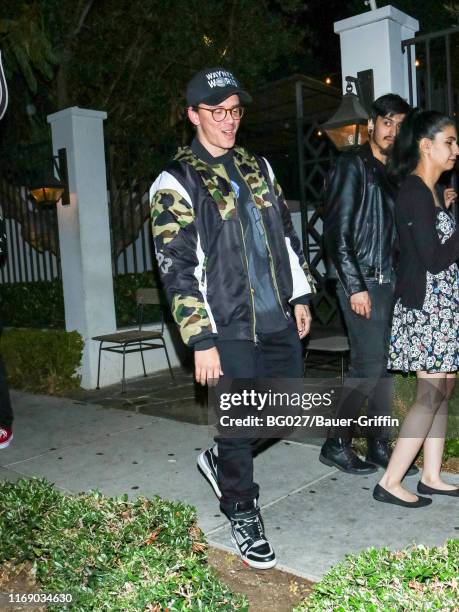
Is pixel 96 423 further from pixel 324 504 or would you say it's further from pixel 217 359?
pixel 217 359

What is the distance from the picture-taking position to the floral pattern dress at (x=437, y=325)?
352 centimetres

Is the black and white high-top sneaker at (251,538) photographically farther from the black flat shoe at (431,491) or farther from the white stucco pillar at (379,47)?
the white stucco pillar at (379,47)

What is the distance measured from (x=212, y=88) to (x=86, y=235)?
4.77 metres

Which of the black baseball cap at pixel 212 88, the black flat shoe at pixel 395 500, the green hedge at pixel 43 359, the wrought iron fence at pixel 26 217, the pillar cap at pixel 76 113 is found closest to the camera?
the black baseball cap at pixel 212 88

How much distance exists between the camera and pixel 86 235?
7758 millimetres

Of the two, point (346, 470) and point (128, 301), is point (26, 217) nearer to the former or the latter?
point (128, 301)

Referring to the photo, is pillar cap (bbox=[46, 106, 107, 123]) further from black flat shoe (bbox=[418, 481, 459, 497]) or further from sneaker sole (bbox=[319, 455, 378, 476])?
black flat shoe (bbox=[418, 481, 459, 497])

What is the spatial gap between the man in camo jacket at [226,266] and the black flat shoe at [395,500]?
82 cm

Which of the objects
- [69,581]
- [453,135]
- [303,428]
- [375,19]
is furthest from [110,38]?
[69,581]

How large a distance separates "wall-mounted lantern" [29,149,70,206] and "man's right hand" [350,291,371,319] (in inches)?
185

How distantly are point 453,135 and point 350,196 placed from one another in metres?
0.66

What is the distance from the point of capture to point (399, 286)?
12.0 ft

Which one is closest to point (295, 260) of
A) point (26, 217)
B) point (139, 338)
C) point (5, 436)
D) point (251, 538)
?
point (251, 538)

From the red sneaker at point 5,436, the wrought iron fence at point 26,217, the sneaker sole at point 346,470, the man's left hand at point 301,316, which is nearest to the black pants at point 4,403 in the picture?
the red sneaker at point 5,436
